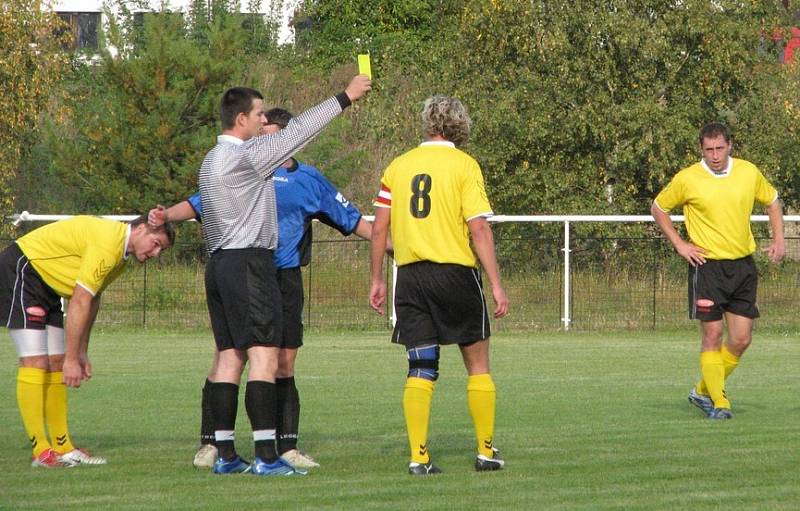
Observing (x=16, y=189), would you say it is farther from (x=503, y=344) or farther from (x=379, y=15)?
(x=503, y=344)

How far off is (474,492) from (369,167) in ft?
106

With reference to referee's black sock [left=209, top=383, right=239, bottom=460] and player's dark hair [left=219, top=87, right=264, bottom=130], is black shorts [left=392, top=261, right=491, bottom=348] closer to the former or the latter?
referee's black sock [left=209, top=383, right=239, bottom=460]

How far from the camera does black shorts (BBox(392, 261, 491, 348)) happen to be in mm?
7516

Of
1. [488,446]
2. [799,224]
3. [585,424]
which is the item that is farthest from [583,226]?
[488,446]

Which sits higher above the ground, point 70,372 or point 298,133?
point 298,133

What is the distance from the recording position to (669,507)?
6379mm

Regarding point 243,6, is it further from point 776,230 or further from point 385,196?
point 385,196

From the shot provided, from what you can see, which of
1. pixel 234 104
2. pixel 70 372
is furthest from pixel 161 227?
pixel 70 372

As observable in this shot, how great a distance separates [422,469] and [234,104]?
213 cm

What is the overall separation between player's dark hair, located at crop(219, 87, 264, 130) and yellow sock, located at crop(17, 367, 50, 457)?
1.83 metres

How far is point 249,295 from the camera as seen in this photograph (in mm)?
7387

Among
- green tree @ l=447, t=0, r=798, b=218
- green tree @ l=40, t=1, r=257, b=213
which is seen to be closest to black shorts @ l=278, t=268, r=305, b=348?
green tree @ l=447, t=0, r=798, b=218

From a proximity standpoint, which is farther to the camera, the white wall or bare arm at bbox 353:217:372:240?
the white wall

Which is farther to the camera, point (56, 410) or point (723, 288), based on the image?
point (723, 288)
